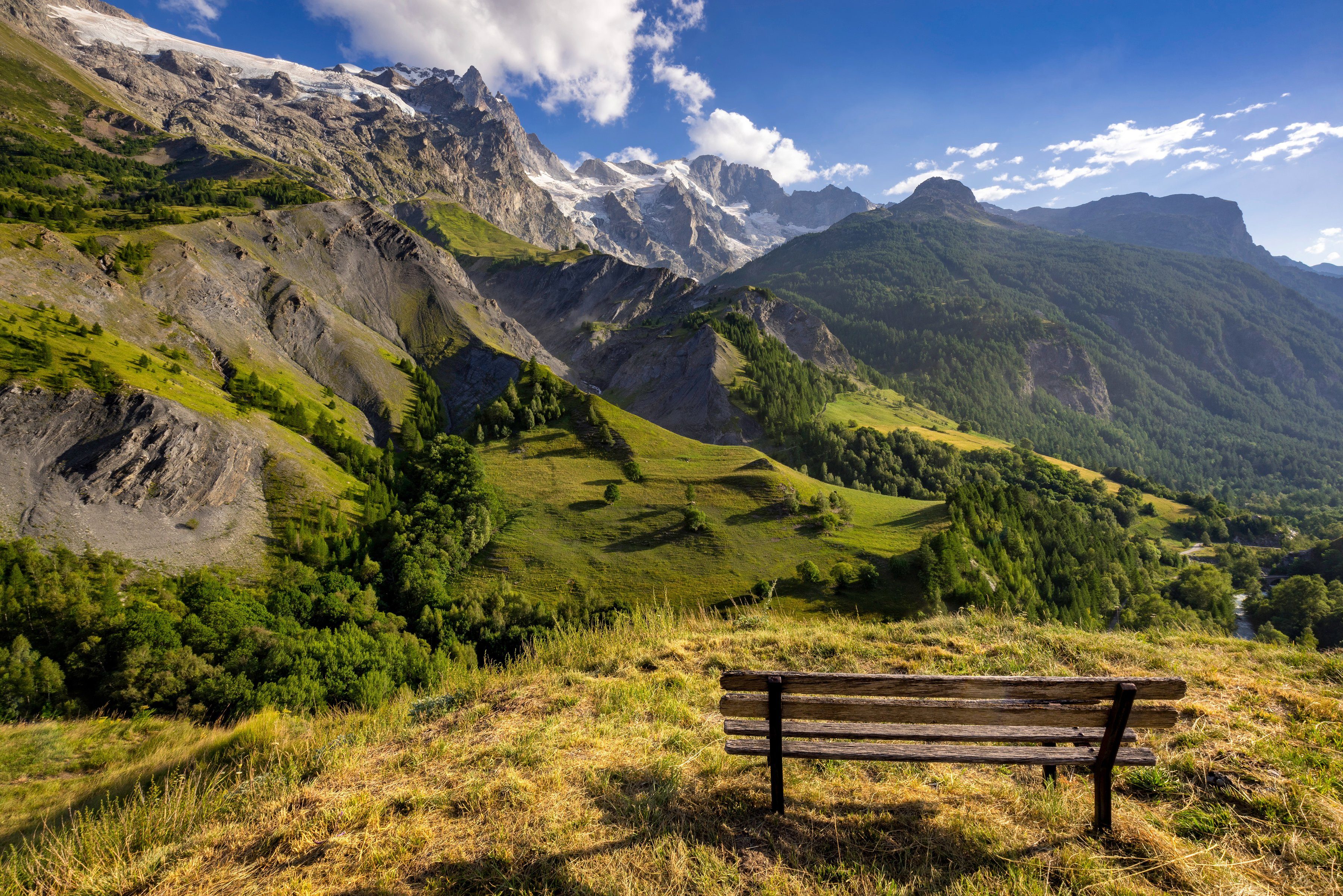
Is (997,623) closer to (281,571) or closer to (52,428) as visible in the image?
(281,571)

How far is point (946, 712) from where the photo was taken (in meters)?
6.28

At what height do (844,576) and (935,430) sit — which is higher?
(935,430)

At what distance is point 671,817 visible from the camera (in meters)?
6.64

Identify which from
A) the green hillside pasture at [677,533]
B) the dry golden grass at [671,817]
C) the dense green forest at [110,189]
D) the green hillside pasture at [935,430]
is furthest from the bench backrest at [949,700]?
the dense green forest at [110,189]

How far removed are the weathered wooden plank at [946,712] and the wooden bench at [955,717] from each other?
12 millimetres

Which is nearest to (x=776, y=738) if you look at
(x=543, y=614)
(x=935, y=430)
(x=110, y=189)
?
(x=543, y=614)

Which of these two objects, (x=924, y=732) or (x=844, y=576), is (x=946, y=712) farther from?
(x=844, y=576)

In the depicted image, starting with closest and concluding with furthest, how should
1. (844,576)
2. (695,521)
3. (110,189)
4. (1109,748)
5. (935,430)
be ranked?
(1109,748)
(844,576)
(695,521)
(110,189)
(935,430)

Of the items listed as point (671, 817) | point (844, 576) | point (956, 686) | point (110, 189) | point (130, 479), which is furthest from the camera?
point (110, 189)

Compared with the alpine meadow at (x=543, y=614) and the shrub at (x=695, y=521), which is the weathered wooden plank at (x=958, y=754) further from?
the shrub at (x=695, y=521)

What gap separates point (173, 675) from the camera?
Result: 123ft

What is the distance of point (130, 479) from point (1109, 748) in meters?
79.8

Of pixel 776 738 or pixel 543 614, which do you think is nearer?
pixel 776 738

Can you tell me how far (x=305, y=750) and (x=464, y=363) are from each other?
137263 mm
